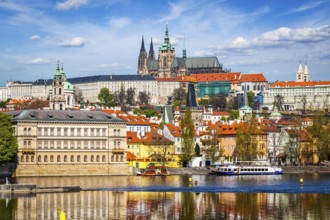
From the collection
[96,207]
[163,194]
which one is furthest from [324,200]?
[96,207]

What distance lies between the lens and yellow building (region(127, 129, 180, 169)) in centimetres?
10200

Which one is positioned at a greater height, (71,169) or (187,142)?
(187,142)

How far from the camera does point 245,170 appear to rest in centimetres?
9950

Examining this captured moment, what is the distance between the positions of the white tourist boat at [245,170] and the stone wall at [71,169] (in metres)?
10.5

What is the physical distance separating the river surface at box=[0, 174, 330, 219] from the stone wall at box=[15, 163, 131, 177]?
9.76 metres

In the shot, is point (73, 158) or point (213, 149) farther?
point (213, 149)

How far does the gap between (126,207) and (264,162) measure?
5281cm

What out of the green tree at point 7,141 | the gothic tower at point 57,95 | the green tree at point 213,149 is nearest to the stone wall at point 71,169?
the green tree at point 7,141

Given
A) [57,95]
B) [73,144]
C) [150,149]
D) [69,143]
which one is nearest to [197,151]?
[150,149]

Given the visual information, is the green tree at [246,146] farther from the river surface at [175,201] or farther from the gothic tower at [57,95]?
the river surface at [175,201]

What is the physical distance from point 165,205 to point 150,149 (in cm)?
4855

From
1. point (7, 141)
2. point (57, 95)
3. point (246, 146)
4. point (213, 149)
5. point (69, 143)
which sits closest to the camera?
point (7, 141)

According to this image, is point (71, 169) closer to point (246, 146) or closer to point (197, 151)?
point (197, 151)

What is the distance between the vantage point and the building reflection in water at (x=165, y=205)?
164 ft
